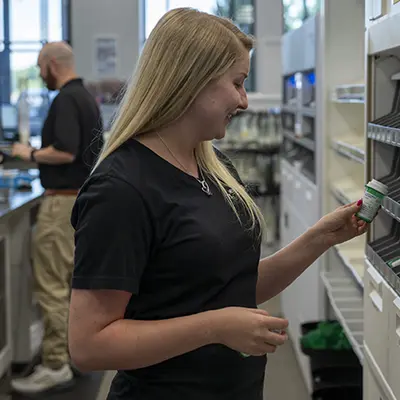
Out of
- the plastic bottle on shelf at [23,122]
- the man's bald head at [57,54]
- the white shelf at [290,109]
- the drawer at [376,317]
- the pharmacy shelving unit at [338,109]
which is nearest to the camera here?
the drawer at [376,317]

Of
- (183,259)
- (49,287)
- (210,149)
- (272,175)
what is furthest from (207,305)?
(272,175)

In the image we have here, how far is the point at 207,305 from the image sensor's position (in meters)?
1.51

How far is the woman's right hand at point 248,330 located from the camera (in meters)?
1.38

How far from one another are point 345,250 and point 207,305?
71.4 inches

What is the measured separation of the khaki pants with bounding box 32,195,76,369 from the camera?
4.05 m

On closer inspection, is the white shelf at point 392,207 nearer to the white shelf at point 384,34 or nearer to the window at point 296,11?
the white shelf at point 384,34

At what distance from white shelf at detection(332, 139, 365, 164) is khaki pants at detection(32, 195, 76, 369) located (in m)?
1.48

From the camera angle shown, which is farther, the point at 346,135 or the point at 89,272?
the point at 346,135

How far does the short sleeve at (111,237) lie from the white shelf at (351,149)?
1491mm

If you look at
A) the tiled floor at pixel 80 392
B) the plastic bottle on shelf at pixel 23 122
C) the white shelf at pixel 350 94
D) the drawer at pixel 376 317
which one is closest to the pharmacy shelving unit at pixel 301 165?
the white shelf at pixel 350 94

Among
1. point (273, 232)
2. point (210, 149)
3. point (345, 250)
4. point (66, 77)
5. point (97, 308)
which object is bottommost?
point (273, 232)

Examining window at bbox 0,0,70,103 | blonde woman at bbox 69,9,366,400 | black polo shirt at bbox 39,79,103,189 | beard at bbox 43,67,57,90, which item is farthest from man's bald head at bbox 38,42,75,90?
window at bbox 0,0,70,103

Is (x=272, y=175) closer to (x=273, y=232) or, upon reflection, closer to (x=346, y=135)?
(x=273, y=232)

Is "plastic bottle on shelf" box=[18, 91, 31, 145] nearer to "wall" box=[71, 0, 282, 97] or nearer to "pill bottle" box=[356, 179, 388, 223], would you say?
"wall" box=[71, 0, 282, 97]
